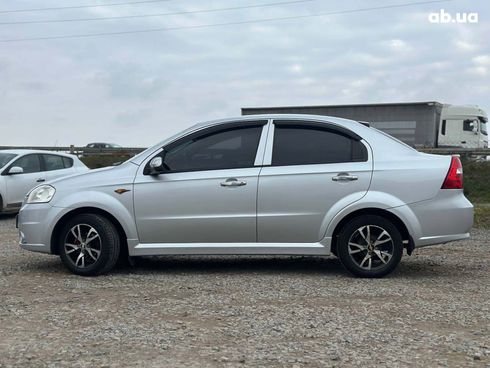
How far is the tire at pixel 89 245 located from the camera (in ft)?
20.4

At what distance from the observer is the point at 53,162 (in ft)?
44.2

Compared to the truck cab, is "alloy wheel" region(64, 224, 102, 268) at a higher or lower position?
lower

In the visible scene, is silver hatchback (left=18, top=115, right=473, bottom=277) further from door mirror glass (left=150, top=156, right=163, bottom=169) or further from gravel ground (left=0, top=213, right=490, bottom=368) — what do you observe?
gravel ground (left=0, top=213, right=490, bottom=368)

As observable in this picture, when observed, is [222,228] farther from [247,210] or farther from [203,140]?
[203,140]

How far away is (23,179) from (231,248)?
8.05 m

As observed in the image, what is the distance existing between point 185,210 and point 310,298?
174 centimetres

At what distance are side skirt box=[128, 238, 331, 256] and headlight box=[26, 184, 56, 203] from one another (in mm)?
1043

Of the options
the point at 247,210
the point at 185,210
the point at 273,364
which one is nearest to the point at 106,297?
the point at 185,210

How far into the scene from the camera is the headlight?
642 cm

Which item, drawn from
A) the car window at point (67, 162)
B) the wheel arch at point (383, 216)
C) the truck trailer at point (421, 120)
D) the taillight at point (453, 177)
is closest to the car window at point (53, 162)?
the car window at point (67, 162)

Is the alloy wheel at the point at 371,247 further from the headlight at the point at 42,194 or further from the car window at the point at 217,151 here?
the headlight at the point at 42,194

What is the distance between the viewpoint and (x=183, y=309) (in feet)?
16.1

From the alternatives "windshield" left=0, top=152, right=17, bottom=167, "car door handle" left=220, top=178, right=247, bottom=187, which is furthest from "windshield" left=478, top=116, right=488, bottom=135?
"car door handle" left=220, top=178, right=247, bottom=187

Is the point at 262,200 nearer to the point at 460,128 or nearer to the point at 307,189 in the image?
the point at 307,189
